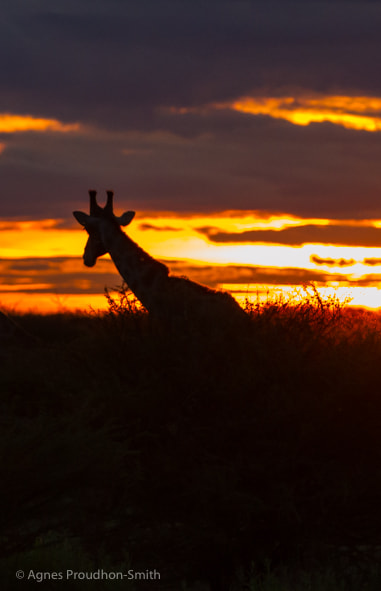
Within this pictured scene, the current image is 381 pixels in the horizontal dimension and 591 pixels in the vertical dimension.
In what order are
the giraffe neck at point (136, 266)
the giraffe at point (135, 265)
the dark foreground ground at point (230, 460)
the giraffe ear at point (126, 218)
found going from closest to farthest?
1. the dark foreground ground at point (230, 460)
2. the giraffe at point (135, 265)
3. the giraffe neck at point (136, 266)
4. the giraffe ear at point (126, 218)

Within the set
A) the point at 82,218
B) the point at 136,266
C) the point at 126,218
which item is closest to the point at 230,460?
the point at 136,266

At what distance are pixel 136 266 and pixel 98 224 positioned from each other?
75.5 inches

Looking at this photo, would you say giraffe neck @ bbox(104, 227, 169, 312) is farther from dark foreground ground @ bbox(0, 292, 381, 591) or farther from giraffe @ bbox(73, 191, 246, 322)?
dark foreground ground @ bbox(0, 292, 381, 591)

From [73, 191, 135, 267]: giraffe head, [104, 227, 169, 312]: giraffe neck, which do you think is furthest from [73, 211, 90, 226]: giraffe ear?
[104, 227, 169, 312]: giraffe neck

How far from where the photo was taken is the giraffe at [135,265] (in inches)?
612

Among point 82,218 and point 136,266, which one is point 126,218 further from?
point 136,266

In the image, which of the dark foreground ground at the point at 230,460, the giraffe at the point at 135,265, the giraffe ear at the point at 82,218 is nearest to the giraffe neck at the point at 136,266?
the giraffe at the point at 135,265

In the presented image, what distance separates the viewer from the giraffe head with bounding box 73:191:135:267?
2123cm

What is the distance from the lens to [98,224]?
2142 cm

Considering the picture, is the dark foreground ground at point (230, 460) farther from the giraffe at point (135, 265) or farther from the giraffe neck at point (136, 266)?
the giraffe neck at point (136, 266)

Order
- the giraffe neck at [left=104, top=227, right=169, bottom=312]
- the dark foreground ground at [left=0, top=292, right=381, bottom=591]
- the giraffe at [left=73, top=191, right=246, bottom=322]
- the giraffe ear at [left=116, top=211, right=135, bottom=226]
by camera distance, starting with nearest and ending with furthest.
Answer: the dark foreground ground at [left=0, top=292, right=381, bottom=591] < the giraffe at [left=73, top=191, right=246, bottom=322] < the giraffe neck at [left=104, top=227, right=169, bottom=312] < the giraffe ear at [left=116, top=211, right=135, bottom=226]

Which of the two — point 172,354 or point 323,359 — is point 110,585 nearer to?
point 172,354

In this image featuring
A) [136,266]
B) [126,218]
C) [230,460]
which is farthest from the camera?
[126,218]

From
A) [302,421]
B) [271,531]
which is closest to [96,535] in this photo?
[271,531]
